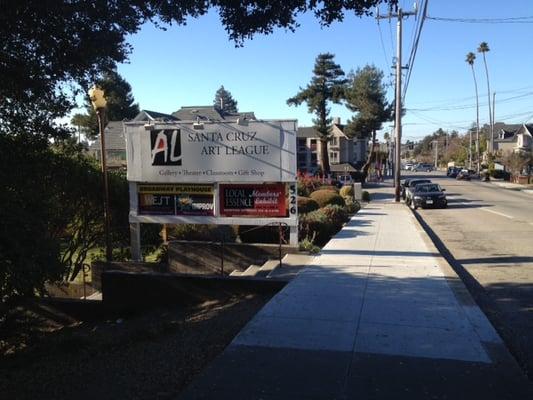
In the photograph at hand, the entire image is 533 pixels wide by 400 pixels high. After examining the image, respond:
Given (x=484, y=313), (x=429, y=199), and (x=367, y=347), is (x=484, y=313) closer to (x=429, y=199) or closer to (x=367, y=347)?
(x=367, y=347)

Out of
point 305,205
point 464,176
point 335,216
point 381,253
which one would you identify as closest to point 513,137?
point 464,176

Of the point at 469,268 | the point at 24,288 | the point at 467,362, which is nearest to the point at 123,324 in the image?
the point at 24,288

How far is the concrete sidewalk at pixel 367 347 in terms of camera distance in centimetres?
464

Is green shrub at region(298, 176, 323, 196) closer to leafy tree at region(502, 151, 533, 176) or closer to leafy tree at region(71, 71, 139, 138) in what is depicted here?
leafy tree at region(502, 151, 533, 176)

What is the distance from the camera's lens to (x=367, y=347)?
18.8 ft

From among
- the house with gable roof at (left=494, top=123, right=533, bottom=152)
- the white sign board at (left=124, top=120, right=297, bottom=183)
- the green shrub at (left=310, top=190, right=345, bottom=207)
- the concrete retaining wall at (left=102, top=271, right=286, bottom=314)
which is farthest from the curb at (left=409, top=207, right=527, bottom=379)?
the house with gable roof at (left=494, top=123, right=533, bottom=152)

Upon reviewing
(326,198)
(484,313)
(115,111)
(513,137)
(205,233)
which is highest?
(115,111)

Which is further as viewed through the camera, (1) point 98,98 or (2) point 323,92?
(2) point 323,92

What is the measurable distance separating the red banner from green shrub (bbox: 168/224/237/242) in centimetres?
152

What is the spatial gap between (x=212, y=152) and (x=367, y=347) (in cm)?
702

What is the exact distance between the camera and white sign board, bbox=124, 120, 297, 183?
11594 mm

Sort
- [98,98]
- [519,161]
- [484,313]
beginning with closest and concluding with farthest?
1. [484,313]
2. [98,98]
3. [519,161]

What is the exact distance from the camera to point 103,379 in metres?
5.28

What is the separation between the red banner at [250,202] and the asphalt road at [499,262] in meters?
4.00
